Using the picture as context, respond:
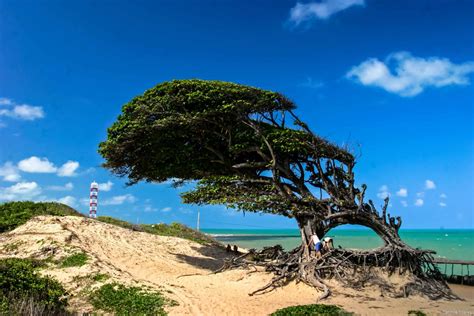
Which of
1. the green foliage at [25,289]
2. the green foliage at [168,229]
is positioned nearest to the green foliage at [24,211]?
the green foliage at [168,229]

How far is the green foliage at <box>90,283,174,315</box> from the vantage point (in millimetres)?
12586

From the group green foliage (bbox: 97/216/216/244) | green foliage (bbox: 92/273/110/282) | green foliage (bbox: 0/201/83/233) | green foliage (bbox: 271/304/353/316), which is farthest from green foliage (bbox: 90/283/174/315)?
green foliage (bbox: 97/216/216/244)

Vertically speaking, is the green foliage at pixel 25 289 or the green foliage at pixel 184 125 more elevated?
the green foliage at pixel 184 125

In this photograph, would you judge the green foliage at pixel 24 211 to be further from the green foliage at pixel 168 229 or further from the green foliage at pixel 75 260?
the green foliage at pixel 75 260

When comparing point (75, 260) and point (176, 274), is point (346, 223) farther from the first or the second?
point (75, 260)

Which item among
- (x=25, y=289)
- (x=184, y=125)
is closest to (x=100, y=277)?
(x=25, y=289)

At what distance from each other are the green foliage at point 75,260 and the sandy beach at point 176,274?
1.16 ft

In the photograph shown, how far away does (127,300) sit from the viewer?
1340 cm

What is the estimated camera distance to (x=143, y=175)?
21172 millimetres

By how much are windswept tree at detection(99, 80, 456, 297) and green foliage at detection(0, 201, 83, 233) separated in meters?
8.14

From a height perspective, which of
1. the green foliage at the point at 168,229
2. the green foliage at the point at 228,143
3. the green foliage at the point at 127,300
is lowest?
the green foliage at the point at 127,300

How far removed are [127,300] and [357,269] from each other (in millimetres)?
9103

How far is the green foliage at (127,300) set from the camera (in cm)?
1259

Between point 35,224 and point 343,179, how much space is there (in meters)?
16.5
